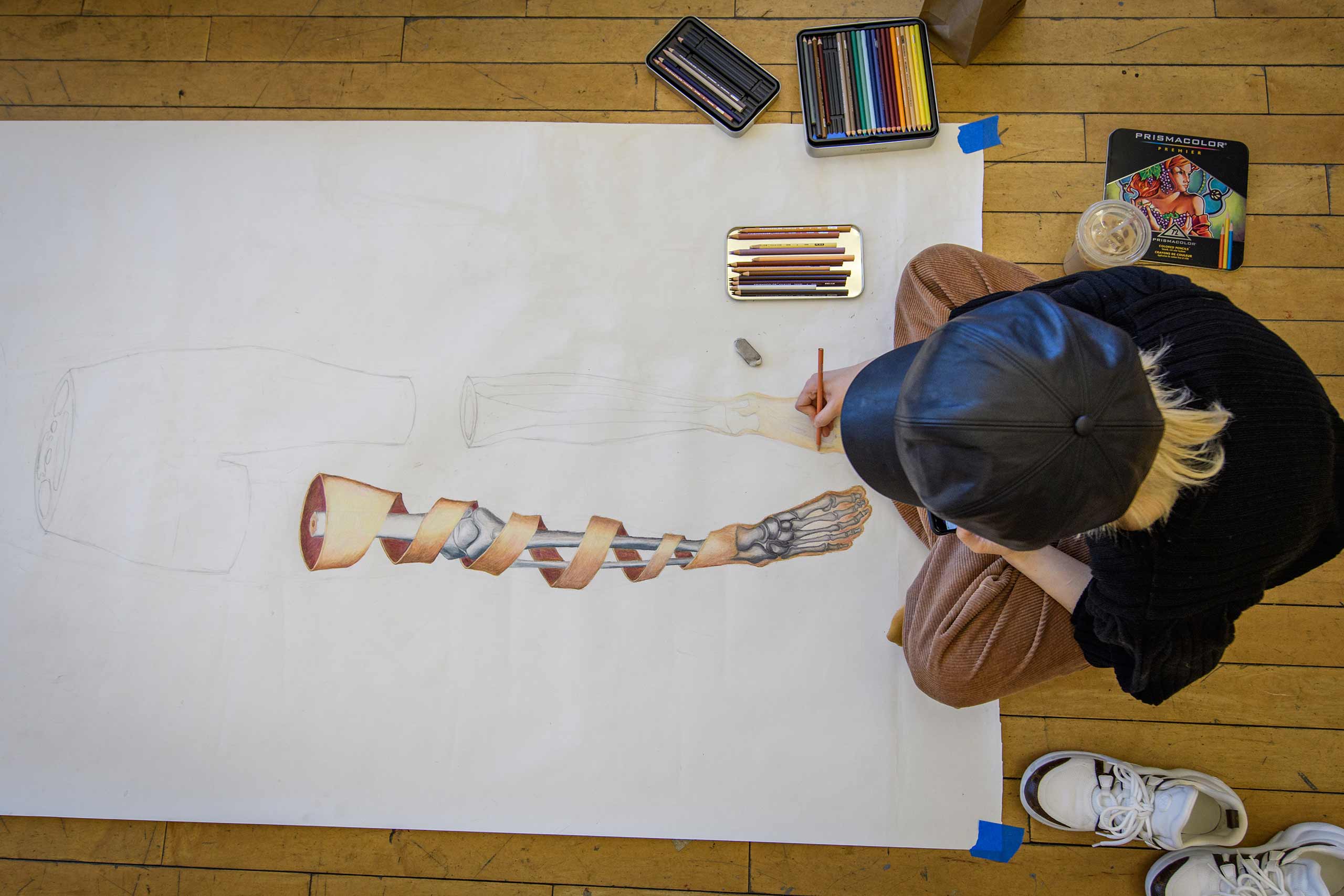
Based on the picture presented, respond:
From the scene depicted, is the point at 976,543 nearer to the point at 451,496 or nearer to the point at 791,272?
the point at 791,272

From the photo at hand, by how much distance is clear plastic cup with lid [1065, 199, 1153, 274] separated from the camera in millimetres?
1165

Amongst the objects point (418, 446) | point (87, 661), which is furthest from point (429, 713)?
point (87, 661)

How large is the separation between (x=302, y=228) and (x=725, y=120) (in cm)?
71

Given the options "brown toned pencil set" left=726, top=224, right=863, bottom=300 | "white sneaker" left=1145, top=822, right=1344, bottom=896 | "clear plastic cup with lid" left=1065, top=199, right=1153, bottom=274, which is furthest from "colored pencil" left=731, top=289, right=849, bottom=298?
"white sneaker" left=1145, top=822, right=1344, bottom=896

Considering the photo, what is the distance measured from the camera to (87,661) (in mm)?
1179

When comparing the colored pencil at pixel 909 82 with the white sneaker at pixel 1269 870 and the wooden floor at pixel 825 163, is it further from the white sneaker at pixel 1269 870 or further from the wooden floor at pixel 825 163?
the white sneaker at pixel 1269 870

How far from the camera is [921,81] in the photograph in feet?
3.98

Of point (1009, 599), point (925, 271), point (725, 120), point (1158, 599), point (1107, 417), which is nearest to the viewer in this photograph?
point (1107, 417)

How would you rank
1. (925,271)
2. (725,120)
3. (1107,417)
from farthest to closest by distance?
(725,120), (925,271), (1107,417)

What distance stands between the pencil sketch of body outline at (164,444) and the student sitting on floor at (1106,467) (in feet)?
2.66

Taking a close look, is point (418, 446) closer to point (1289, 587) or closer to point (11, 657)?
point (11, 657)

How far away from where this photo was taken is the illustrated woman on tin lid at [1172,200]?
4.01ft

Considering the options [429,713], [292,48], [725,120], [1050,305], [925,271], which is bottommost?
[429,713]

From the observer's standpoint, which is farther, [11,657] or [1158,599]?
[11,657]
